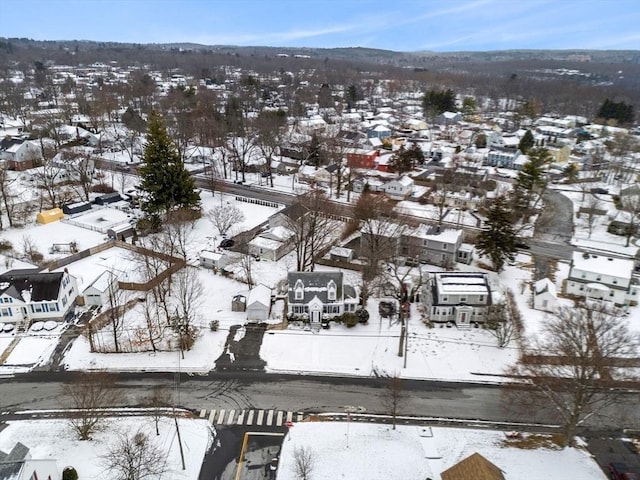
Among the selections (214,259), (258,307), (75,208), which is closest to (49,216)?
(75,208)

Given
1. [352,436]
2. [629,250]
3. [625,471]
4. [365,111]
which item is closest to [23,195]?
[352,436]

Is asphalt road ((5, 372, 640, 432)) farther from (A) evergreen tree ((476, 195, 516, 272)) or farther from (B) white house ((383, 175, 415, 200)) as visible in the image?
(B) white house ((383, 175, 415, 200))

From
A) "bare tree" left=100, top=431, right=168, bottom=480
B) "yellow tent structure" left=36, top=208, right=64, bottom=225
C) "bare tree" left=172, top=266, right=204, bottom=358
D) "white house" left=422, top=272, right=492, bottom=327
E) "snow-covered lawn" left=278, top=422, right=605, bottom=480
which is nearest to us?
"bare tree" left=100, top=431, right=168, bottom=480

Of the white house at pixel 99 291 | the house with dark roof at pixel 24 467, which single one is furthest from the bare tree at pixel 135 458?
the white house at pixel 99 291

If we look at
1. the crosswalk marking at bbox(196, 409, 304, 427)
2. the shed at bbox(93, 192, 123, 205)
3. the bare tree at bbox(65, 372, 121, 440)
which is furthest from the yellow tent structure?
the crosswalk marking at bbox(196, 409, 304, 427)

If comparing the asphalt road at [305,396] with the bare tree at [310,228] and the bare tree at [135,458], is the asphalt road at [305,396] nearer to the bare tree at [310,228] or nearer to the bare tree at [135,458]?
the bare tree at [135,458]

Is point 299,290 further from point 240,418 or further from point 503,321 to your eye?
point 503,321
